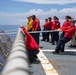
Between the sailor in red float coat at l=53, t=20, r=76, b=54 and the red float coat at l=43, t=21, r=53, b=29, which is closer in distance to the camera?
the sailor in red float coat at l=53, t=20, r=76, b=54

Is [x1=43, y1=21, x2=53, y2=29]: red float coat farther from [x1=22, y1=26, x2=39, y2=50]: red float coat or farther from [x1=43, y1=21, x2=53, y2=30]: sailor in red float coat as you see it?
[x1=22, y1=26, x2=39, y2=50]: red float coat

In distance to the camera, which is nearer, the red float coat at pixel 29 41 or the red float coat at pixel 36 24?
the red float coat at pixel 29 41

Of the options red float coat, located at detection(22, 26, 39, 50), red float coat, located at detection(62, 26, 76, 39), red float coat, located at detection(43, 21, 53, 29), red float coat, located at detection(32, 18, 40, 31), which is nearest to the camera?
red float coat, located at detection(22, 26, 39, 50)

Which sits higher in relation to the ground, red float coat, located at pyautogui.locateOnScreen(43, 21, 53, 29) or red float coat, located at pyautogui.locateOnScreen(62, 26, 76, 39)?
red float coat, located at pyautogui.locateOnScreen(62, 26, 76, 39)

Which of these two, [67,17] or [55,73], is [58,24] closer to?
[67,17]


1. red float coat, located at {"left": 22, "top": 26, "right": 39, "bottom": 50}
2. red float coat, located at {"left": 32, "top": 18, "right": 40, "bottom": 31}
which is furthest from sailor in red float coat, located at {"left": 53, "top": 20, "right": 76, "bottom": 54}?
red float coat, located at {"left": 22, "top": 26, "right": 39, "bottom": 50}

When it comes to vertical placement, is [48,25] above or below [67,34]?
below

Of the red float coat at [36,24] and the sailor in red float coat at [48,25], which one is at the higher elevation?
the red float coat at [36,24]

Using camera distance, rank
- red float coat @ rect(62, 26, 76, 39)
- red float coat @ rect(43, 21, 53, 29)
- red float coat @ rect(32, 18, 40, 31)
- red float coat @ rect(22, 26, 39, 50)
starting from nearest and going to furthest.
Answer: red float coat @ rect(22, 26, 39, 50) → red float coat @ rect(62, 26, 76, 39) → red float coat @ rect(32, 18, 40, 31) → red float coat @ rect(43, 21, 53, 29)

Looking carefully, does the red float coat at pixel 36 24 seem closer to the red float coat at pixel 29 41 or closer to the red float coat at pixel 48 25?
the red float coat at pixel 48 25

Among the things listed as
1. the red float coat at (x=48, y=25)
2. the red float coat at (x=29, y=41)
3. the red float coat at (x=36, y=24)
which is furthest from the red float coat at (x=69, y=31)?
the red float coat at (x=48, y=25)

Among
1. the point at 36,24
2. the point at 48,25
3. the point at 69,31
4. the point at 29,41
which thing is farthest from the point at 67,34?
the point at 48,25

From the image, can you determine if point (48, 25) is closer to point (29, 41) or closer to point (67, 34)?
point (67, 34)

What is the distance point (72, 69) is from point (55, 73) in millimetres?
926
